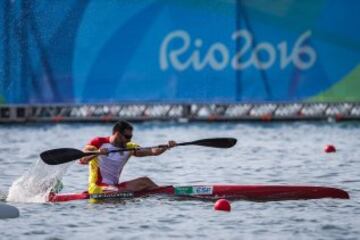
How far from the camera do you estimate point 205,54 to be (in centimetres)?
3544

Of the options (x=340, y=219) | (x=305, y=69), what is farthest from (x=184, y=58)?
(x=340, y=219)

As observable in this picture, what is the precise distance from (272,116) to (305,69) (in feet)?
9.79

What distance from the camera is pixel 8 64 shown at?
34.4 m

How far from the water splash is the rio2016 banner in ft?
42.7

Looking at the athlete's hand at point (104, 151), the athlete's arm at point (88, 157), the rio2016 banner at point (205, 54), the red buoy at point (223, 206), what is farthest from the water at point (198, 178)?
the rio2016 banner at point (205, 54)

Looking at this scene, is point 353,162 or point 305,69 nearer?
point 353,162

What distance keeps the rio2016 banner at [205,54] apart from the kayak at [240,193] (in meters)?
14.7

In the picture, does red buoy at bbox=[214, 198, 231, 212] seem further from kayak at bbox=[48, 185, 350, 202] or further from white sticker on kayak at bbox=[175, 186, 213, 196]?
white sticker on kayak at bbox=[175, 186, 213, 196]

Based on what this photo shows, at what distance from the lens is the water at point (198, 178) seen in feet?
57.2

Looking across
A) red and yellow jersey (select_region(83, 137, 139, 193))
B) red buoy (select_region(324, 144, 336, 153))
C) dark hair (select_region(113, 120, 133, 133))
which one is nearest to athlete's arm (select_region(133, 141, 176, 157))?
red and yellow jersey (select_region(83, 137, 139, 193))

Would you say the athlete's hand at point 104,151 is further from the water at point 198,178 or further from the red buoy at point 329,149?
the red buoy at point 329,149

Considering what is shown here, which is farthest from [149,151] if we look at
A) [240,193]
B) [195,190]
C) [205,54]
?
Result: [205,54]

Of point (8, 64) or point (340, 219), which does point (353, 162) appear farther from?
point (8, 64)

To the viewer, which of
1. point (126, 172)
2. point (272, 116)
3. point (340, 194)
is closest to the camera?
point (340, 194)
